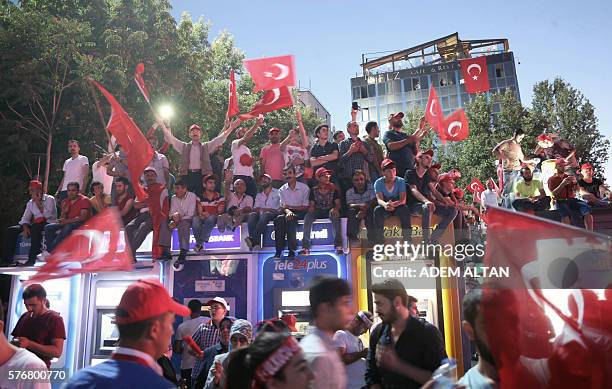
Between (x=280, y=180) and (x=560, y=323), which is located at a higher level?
(x=280, y=180)

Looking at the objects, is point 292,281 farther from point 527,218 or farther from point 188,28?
point 188,28

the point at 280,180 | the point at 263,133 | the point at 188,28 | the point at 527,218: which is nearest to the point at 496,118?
the point at 263,133

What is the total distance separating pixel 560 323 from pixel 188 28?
797 inches

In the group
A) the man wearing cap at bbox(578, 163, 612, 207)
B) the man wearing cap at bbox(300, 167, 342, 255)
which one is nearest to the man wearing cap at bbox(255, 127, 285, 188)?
the man wearing cap at bbox(300, 167, 342, 255)

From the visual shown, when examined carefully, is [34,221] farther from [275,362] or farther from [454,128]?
[275,362]

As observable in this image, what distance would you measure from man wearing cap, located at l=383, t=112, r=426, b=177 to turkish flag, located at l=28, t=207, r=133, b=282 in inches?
219

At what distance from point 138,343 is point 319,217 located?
292 inches

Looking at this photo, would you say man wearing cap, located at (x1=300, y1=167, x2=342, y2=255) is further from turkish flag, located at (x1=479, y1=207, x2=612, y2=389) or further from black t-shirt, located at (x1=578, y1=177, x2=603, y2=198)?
turkish flag, located at (x1=479, y1=207, x2=612, y2=389)

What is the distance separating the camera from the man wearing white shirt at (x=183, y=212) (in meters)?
10.4

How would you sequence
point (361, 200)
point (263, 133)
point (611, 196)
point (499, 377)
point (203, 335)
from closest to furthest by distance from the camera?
point (499, 377) < point (203, 335) < point (361, 200) < point (611, 196) < point (263, 133)

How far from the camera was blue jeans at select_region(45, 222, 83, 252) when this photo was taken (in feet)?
36.5

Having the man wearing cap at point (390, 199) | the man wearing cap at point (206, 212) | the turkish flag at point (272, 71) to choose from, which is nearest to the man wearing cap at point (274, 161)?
the turkish flag at point (272, 71)

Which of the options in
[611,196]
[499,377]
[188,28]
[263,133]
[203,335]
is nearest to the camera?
[499,377]

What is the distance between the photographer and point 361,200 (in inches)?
388
